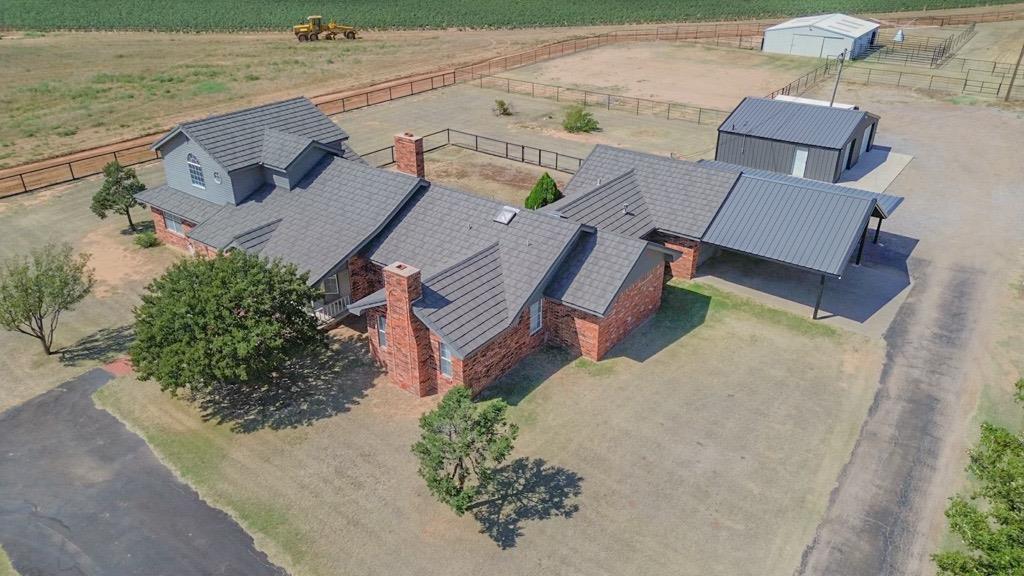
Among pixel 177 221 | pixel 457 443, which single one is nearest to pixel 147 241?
pixel 177 221

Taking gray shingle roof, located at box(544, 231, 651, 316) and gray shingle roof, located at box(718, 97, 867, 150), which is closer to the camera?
gray shingle roof, located at box(544, 231, 651, 316)

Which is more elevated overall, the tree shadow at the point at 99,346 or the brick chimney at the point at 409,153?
the brick chimney at the point at 409,153

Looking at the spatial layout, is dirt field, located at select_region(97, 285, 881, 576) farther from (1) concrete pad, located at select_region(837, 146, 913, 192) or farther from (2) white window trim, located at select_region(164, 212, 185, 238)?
(1) concrete pad, located at select_region(837, 146, 913, 192)

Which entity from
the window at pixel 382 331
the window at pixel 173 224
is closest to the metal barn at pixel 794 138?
the window at pixel 382 331

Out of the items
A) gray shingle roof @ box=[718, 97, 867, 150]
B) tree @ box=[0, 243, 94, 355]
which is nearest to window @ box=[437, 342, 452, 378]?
tree @ box=[0, 243, 94, 355]

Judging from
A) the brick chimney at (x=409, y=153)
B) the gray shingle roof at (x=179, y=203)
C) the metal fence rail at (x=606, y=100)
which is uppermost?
the brick chimney at (x=409, y=153)

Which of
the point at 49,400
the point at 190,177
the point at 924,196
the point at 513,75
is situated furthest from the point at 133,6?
the point at 924,196

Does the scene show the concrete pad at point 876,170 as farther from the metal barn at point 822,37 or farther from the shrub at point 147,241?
the shrub at point 147,241
